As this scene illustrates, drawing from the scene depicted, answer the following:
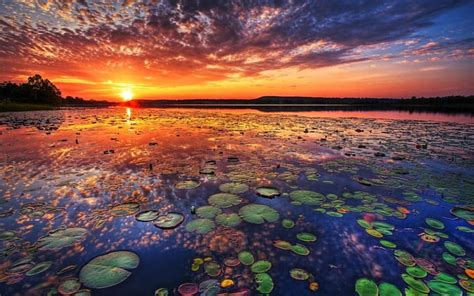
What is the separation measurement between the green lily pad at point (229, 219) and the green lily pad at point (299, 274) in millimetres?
1428

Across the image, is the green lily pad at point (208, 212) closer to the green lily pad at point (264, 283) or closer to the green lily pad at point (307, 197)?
the green lily pad at point (264, 283)

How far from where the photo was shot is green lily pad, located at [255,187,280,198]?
17.7 feet

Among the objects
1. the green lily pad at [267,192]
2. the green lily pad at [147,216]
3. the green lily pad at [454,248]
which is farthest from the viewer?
the green lily pad at [267,192]

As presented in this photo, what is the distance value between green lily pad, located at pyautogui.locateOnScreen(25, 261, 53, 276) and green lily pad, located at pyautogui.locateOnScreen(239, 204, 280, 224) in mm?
3082

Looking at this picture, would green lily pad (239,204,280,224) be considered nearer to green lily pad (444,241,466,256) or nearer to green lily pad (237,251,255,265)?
green lily pad (237,251,255,265)

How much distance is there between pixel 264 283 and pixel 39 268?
3.06 m

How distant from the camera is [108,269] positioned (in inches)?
116

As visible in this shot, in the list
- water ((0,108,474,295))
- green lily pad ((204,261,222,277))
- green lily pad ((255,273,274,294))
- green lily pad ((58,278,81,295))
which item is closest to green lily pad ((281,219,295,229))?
water ((0,108,474,295))

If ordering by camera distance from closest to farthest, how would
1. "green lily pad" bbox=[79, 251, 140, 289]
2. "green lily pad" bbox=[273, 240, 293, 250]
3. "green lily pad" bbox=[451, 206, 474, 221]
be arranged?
1. "green lily pad" bbox=[79, 251, 140, 289]
2. "green lily pad" bbox=[273, 240, 293, 250]
3. "green lily pad" bbox=[451, 206, 474, 221]

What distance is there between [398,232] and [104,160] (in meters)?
9.35

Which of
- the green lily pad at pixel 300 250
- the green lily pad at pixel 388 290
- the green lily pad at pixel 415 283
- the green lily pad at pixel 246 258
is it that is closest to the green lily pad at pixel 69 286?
the green lily pad at pixel 246 258

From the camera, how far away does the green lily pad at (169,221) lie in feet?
13.3

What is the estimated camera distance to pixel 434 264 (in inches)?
121

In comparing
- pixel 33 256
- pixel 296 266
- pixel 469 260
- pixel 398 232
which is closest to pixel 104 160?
pixel 33 256
